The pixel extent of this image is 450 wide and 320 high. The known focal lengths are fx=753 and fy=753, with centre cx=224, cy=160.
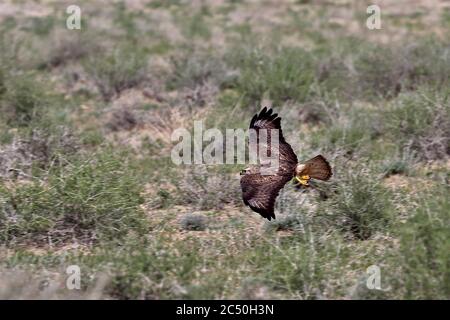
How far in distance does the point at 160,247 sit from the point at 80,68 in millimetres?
7665

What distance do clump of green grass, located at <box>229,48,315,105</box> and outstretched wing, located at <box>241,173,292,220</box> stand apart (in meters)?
4.18

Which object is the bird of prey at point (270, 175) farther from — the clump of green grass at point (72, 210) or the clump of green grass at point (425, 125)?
the clump of green grass at point (425, 125)

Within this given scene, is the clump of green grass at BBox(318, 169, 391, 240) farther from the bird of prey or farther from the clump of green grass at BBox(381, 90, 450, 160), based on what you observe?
the clump of green grass at BBox(381, 90, 450, 160)

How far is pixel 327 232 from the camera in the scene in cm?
562

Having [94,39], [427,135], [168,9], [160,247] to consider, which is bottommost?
[160,247]

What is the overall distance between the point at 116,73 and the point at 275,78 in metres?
2.48

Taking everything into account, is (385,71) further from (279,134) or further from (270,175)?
(270,175)

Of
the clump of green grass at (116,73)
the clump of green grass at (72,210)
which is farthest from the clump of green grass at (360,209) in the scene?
the clump of green grass at (116,73)

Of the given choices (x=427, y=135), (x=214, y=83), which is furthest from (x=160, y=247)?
(x=214, y=83)

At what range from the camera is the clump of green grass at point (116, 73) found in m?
10.7

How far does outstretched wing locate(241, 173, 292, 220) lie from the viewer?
17.1 ft

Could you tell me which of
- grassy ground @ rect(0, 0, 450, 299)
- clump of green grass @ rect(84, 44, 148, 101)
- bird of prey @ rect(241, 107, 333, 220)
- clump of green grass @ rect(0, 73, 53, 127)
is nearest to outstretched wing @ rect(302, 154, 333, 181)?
bird of prey @ rect(241, 107, 333, 220)

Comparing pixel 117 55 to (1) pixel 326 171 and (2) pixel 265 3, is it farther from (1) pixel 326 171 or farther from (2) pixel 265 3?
(2) pixel 265 3

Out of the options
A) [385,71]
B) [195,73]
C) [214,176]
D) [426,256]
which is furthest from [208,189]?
[385,71]
